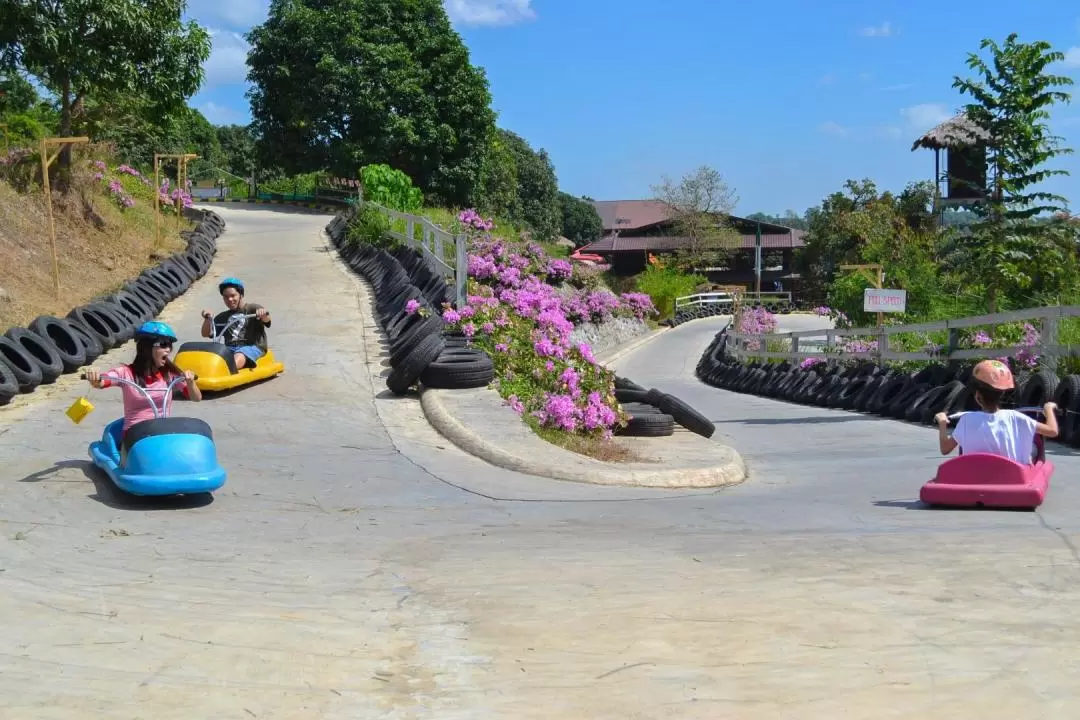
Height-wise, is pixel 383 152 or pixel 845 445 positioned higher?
pixel 383 152

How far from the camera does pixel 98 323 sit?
47.4 ft

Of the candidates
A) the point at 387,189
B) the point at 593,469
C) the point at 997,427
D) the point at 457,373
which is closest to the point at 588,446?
the point at 593,469

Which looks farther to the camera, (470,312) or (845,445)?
(470,312)

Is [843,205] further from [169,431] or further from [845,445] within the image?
[169,431]

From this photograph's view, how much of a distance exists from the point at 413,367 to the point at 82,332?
456 centimetres

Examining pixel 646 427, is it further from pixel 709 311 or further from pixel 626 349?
pixel 709 311

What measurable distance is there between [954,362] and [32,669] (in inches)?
539

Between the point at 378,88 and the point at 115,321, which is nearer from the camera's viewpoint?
the point at 115,321

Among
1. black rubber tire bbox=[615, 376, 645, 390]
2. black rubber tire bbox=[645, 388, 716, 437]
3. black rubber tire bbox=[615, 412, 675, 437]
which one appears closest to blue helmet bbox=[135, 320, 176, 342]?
black rubber tire bbox=[615, 412, 675, 437]

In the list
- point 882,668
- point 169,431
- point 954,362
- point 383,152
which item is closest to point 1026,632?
point 882,668

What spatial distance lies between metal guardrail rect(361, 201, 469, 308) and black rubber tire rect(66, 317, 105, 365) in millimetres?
4591

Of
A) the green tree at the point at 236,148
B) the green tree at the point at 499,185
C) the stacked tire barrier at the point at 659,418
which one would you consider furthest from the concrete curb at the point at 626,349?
the green tree at the point at 236,148

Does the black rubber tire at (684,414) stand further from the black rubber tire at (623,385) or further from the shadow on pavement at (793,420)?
the shadow on pavement at (793,420)

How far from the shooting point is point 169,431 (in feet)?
23.7
